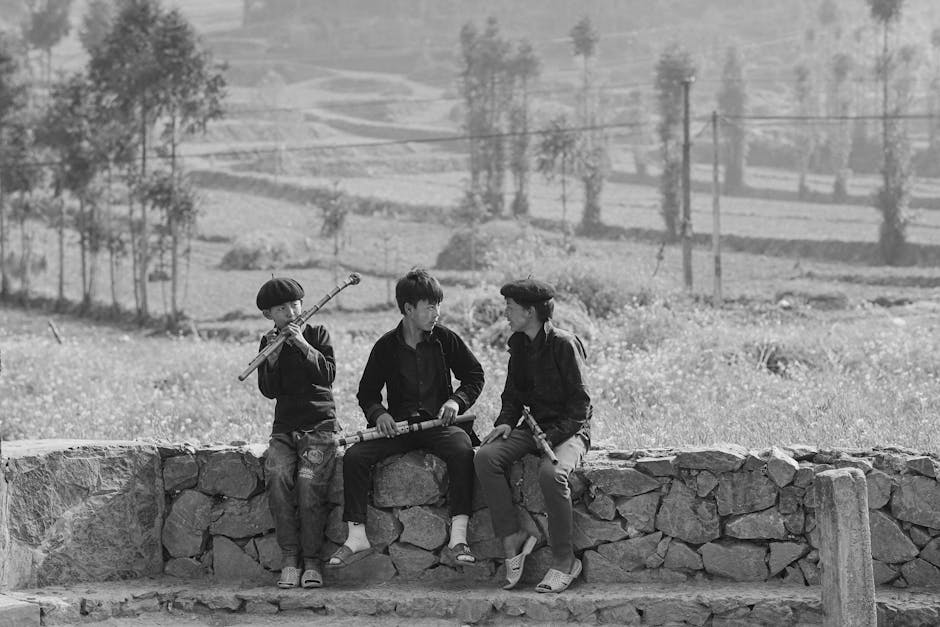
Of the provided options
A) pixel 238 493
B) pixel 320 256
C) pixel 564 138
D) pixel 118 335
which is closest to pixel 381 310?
pixel 118 335

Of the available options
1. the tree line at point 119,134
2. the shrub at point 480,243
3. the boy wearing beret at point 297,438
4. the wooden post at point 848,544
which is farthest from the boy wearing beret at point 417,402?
the shrub at point 480,243

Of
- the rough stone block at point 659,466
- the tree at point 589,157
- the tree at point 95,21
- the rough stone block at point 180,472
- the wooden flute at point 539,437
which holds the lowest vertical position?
the rough stone block at point 180,472

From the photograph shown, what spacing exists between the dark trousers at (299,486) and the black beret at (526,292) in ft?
4.57

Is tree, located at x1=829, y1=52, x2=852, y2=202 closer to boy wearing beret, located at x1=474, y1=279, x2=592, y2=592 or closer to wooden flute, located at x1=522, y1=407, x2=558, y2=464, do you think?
boy wearing beret, located at x1=474, y1=279, x2=592, y2=592

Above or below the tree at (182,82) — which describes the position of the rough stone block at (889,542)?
below

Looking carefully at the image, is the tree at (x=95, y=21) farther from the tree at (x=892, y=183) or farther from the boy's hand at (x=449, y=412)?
the boy's hand at (x=449, y=412)

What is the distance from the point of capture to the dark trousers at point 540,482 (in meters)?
7.59

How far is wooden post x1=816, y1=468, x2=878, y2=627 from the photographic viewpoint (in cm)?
658

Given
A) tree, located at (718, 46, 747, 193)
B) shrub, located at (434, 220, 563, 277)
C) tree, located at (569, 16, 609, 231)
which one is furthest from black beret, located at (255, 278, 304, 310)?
tree, located at (718, 46, 747, 193)

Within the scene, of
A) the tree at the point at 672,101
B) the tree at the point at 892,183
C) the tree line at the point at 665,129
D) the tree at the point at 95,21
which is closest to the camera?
the tree at the point at 892,183

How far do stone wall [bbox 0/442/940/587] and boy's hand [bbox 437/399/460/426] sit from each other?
0.34 m

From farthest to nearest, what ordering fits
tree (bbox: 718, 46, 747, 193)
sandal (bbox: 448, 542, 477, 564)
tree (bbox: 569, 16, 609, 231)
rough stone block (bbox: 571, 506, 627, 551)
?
tree (bbox: 718, 46, 747, 193) → tree (bbox: 569, 16, 609, 231) → rough stone block (bbox: 571, 506, 627, 551) → sandal (bbox: 448, 542, 477, 564)

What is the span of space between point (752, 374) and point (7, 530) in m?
8.27

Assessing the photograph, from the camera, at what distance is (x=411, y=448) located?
8.07 meters
